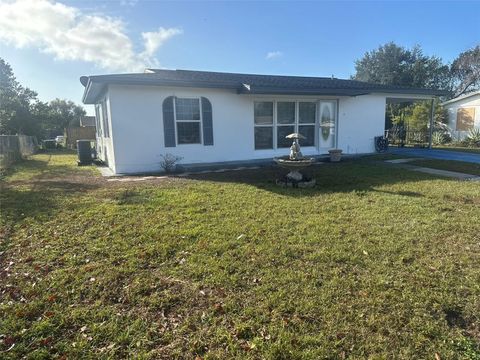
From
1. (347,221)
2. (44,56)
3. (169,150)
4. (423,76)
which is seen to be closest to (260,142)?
(169,150)

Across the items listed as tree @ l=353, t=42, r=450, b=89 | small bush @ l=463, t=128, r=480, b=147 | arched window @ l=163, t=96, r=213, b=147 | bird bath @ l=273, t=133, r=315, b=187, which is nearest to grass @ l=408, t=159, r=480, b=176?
bird bath @ l=273, t=133, r=315, b=187

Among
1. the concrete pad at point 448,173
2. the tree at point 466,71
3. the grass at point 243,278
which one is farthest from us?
the tree at point 466,71

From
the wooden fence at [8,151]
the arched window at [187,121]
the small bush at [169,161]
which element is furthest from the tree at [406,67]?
the wooden fence at [8,151]

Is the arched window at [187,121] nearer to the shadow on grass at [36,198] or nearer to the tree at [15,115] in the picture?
the shadow on grass at [36,198]

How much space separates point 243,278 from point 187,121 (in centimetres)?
827

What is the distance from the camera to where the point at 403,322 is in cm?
248

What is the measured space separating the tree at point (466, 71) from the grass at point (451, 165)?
36302mm

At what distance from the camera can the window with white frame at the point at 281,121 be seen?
39.1 ft

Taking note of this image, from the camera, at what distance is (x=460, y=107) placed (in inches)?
793

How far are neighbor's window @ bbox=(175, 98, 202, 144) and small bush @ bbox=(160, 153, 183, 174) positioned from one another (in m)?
0.57

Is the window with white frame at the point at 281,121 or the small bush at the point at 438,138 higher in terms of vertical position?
the window with white frame at the point at 281,121

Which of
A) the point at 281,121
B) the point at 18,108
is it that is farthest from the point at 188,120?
the point at 18,108

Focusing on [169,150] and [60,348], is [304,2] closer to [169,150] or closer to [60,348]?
[169,150]

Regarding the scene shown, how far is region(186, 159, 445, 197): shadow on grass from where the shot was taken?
715cm
